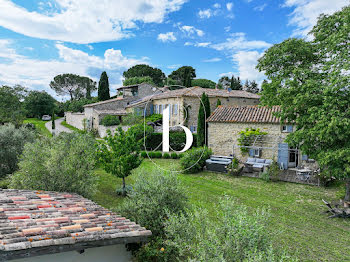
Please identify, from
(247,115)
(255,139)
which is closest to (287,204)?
(255,139)

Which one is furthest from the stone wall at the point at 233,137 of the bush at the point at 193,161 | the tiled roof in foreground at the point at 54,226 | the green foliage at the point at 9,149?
the green foliage at the point at 9,149

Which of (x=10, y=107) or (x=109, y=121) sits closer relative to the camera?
(x=10, y=107)

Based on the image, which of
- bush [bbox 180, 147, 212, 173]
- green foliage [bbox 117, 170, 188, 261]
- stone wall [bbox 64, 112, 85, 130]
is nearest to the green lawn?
bush [bbox 180, 147, 212, 173]

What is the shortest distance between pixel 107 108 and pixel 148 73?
35.5 m

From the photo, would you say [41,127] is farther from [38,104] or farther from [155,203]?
[155,203]

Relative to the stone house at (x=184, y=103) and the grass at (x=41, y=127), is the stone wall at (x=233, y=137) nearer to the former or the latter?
the stone house at (x=184, y=103)

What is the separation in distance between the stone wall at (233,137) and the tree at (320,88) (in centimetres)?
601

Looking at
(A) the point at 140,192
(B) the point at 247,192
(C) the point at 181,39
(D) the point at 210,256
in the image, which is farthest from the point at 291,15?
(D) the point at 210,256

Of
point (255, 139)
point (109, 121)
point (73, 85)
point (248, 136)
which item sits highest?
point (73, 85)

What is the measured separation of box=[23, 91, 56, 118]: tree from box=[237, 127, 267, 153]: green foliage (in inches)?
2005

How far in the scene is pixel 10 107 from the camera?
29328 mm

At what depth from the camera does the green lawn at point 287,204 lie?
7.43 meters

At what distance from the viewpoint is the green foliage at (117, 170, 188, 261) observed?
6.94 metres

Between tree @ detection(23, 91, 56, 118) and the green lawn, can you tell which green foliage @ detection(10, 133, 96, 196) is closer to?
the green lawn
